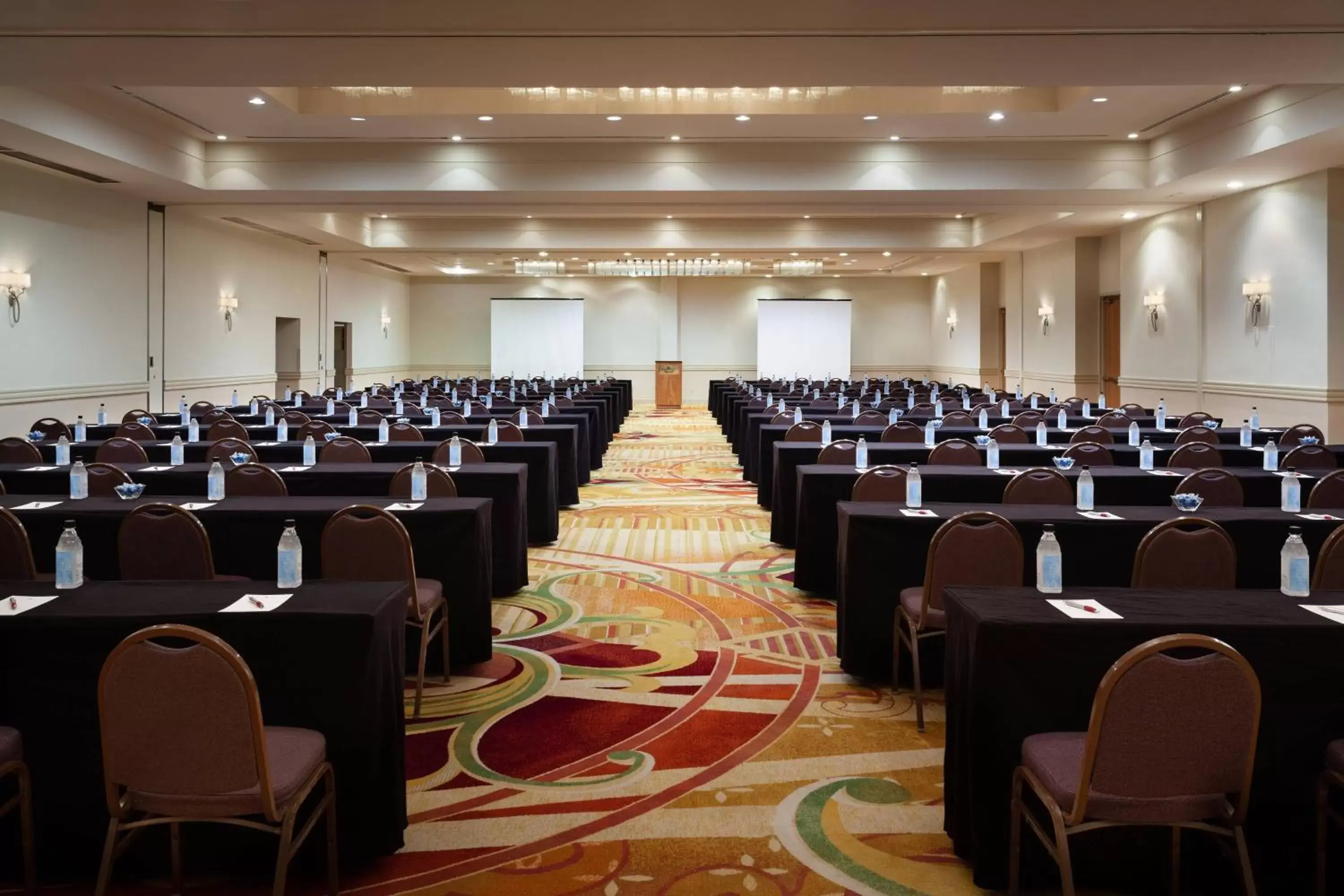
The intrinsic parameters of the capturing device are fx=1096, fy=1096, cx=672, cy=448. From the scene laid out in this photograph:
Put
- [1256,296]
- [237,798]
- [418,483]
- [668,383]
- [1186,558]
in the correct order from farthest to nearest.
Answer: [668,383], [1256,296], [418,483], [1186,558], [237,798]

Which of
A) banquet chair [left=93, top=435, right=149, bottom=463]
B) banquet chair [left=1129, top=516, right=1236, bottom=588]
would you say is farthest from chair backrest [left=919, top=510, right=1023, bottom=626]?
banquet chair [left=93, top=435, right=149, bottom=463]

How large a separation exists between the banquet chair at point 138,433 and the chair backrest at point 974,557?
7668 millimetres

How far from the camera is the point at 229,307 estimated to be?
1797 centimetres

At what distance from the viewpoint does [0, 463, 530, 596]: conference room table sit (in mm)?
7000

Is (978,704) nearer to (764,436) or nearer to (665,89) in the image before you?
(764,436)

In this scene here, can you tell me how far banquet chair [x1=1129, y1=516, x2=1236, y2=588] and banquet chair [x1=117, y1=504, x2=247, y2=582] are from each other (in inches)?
158

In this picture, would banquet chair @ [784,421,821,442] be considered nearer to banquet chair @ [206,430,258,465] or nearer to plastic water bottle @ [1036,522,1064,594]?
banquet chair @ [206,430,258,465]

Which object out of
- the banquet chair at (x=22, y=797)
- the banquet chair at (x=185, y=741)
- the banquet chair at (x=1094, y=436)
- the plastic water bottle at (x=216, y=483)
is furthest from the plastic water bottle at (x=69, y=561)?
the banquet chair at (x=1094, y=436)

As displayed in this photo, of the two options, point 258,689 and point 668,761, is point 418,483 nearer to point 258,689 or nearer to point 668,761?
point 668,761

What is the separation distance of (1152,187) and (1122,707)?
12619 mm

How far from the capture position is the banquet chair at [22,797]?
310 cm

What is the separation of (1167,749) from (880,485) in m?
3.73

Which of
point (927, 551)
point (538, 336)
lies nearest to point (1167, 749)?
point (927, 551)

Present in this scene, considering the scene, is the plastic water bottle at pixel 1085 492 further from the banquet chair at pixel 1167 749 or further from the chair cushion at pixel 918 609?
the banquet chair at pixel 1167 749
